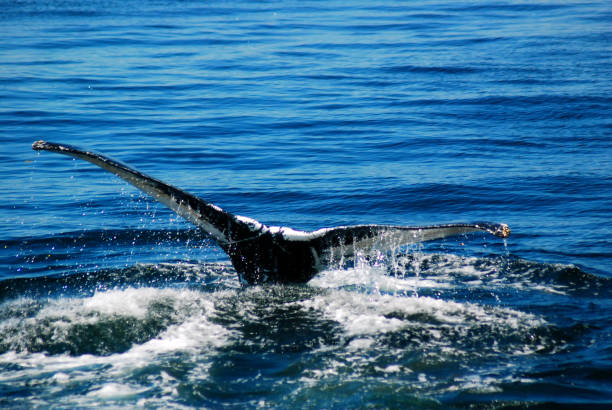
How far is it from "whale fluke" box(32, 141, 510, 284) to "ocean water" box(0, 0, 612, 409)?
26 centimetres

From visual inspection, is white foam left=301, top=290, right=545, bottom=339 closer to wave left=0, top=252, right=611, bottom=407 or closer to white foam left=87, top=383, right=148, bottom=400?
wave left=0, top=252, right=611, bottom=407

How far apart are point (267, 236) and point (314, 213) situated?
401cm

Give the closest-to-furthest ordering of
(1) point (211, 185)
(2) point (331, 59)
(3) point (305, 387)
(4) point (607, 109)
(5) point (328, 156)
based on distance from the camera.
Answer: (3) point (305, 387), (1) point (211, 185), (5) point (328, 156), (4) point (607, 109), (2) point (331, 59)

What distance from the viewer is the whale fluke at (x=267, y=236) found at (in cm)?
568

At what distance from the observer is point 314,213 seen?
10266 mm

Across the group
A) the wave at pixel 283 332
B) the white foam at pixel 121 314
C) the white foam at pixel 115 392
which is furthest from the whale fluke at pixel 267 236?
the white foam at pixel 115 392

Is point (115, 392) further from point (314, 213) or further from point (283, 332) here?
point (314, 213)

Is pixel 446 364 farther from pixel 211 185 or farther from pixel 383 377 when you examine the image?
pixel 211 185

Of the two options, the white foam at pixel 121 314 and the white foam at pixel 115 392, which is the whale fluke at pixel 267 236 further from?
the white foam at pixel 115 392

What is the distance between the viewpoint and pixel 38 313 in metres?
6.47

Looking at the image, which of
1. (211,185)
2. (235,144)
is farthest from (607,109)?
(211,185)

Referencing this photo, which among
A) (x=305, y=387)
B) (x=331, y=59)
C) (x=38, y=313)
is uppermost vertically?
(x=331, y=59)

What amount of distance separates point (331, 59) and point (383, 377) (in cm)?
1790

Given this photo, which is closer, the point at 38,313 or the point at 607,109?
the point at 38,313
